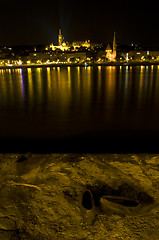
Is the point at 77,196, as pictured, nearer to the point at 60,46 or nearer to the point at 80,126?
the point at 80,126

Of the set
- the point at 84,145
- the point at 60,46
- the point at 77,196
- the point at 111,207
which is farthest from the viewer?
the point at 60,46

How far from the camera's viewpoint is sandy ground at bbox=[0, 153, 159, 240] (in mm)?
2334

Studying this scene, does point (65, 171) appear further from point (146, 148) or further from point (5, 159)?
point (146, 148)

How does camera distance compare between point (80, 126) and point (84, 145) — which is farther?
point (80, 126)

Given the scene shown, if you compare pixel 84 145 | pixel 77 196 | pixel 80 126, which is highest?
pixel 77 196

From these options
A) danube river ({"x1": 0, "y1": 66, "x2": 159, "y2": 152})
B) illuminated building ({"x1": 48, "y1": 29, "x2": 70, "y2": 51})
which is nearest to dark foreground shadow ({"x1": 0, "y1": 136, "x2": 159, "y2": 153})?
danube river ({"x1": 0, "y1": 66, "x2": 159, "y2": 152})

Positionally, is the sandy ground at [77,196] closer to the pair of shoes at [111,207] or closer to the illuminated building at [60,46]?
the pair of shoes at [111,207]

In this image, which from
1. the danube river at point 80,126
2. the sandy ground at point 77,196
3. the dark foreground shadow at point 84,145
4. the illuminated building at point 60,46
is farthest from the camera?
the illuminated building at point 60,46

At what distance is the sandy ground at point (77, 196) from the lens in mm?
2334

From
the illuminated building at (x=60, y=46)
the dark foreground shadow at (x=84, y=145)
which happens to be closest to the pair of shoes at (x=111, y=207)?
the dark foreground shadow at (x=84, y=145)

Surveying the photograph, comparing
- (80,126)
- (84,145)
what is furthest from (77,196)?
(80,126)

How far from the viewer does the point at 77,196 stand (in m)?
2.85

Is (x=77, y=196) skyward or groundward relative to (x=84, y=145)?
skyward

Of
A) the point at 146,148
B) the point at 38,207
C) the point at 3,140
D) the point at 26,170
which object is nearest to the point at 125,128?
the point at 146,148
